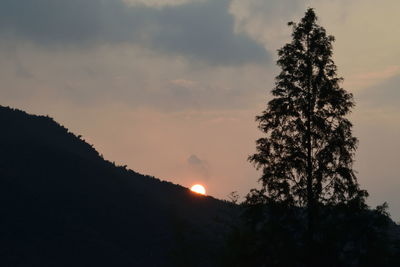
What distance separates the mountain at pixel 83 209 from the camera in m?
75.8

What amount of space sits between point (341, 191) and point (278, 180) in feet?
10.9

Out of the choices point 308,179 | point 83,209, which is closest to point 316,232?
point 308,179

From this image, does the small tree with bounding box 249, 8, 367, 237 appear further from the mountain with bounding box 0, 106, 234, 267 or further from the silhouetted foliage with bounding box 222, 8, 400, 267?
the mountain with bounding box 0, 106, 234, 267

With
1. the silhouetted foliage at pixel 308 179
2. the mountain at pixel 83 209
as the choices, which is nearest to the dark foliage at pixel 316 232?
the silhouetted foliage at pixel 308 179

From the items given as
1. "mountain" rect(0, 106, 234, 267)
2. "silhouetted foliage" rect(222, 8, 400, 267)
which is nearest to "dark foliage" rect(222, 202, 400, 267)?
"silhouetted foliage" rect(222, 8, 400, 267)

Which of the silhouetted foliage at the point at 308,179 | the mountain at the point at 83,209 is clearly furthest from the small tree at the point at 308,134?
the mountain at the point at 83,209

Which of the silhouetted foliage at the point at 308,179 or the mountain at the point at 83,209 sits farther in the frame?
the mountain at the point at 83,209

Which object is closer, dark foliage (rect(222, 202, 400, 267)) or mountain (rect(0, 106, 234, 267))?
dark foliage (rect(222, 202, 400, 267))

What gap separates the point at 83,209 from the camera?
289 ft

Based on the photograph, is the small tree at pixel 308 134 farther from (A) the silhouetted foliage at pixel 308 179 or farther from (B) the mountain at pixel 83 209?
(B) the mountain at pixel 83 209

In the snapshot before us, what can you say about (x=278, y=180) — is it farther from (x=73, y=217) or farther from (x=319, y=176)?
(x=73, y=217)

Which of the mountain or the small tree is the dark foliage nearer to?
the small tree

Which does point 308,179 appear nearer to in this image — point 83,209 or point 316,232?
point 316,232

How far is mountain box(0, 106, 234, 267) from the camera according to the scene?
249 feet
